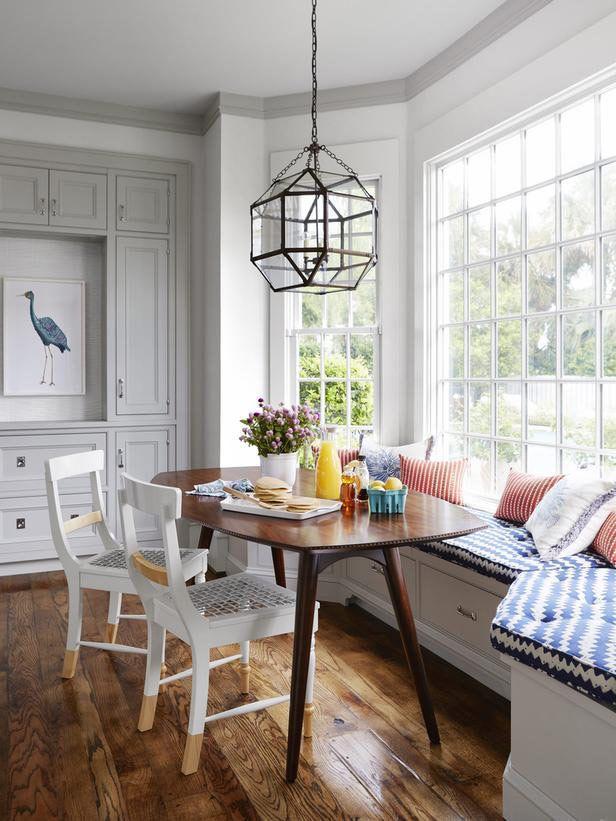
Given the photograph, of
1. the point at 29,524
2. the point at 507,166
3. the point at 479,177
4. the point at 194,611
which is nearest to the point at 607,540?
the point at 194,611

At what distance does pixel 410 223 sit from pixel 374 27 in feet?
3.39

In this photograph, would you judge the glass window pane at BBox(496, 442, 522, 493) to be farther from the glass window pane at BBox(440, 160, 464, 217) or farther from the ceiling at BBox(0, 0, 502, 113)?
the ceiling at BBox(0, 0, 502, 113)

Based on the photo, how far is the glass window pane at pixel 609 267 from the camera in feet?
9.37

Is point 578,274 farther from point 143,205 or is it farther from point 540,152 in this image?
point 143,205

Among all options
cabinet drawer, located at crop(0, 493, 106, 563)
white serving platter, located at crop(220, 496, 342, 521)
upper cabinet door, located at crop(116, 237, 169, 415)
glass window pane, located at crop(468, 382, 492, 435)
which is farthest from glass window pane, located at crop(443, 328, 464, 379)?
cabinet drawer, located at crop(0, 493, 106, 563)

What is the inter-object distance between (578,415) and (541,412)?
227 mm

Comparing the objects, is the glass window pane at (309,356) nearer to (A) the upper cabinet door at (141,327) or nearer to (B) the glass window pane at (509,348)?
(A) the upper cabinet door at (141,327)

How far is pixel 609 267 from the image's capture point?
288 centimetres

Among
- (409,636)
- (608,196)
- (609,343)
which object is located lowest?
(409,636)

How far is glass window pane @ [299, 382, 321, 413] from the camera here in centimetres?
438

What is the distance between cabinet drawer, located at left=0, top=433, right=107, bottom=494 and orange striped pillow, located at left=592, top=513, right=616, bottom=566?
3.13m

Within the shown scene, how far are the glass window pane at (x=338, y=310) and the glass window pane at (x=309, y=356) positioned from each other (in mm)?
145

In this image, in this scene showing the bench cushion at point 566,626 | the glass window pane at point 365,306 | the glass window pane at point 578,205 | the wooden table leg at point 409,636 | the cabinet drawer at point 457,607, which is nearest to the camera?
the bench cushion at point 566,626

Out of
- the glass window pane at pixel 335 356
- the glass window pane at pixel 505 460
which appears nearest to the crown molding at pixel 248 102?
the glass window pane at pixel 335 356
